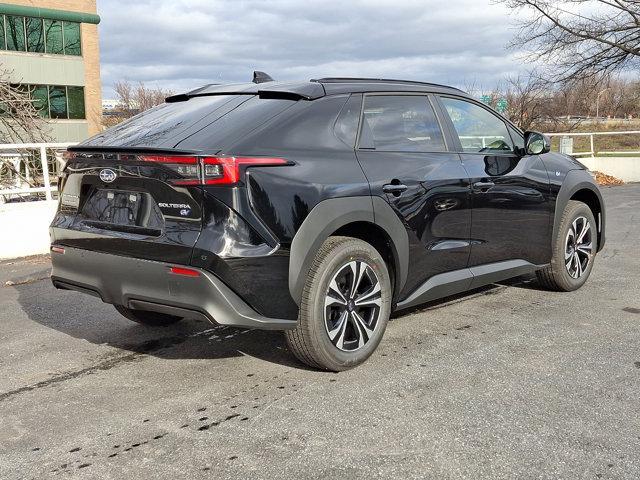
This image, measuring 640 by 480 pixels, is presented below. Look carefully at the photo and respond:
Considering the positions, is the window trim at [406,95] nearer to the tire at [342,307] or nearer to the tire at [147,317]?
the tire at [342,307]

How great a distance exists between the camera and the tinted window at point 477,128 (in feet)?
16.7

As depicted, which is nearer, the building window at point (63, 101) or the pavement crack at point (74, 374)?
the pavement crack at point (74, 374)

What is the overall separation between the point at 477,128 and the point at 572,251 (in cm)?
161

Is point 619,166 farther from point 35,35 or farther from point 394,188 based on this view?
point 35,35

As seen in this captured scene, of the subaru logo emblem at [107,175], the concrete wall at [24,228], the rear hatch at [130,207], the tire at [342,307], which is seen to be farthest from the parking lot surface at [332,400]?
the concrete wall at [24,228]

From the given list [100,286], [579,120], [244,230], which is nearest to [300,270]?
[244,230]

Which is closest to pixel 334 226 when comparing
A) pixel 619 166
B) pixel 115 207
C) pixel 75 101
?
pixel 115 207

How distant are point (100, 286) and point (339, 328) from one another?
143cm

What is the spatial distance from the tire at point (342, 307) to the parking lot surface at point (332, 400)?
0.16 metres

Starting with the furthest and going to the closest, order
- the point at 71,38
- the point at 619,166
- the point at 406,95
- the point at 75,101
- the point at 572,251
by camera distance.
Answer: the point at 71,38 → the point at 75,101 → the point at 619,166 → the point at 572,251 → the point at 406,95

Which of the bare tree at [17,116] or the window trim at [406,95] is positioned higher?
the bare tree at [17,116]

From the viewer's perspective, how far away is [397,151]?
4492 millimetres

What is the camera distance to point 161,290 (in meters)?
3.70

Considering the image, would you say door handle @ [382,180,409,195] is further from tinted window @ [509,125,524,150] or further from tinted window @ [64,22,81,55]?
tinted window @ [64,22,81,55]
